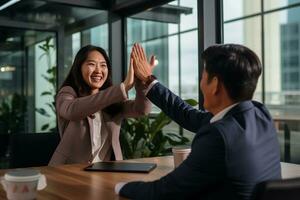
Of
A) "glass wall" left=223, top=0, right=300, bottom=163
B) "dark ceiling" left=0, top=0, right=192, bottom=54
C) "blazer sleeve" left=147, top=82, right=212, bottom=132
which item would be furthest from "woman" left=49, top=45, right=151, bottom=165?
"glass wall" left=223, top=0, right=300, bottom=163

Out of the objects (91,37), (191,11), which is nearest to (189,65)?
(191,11)

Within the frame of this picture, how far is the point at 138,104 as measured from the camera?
6.68 feet

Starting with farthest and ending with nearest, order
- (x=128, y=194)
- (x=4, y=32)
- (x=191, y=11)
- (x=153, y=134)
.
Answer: (x=4, y=32) → (x=191, y=11) → (x=153, y=134) → (x=128, y=194)

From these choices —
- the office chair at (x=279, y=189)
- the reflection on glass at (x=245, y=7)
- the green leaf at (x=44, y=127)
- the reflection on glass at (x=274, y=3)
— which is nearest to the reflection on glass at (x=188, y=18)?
the reflection on glass at (x=245, y=7)

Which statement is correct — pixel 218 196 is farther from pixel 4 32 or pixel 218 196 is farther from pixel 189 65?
pixel 4 32

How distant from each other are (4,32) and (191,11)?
6.59ft

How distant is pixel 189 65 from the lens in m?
4.06

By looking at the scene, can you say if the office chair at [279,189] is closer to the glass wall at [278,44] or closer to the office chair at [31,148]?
the office chair at [31,148]

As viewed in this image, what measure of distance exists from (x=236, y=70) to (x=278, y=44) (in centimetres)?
402

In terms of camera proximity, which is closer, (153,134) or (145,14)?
(153,134)

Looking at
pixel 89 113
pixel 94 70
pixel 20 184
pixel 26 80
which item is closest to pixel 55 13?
pixel 26 80

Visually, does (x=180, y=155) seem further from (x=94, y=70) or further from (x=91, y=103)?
(x=94, y=70)

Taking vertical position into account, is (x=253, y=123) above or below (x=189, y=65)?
below

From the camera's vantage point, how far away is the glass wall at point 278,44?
14.7 feet
